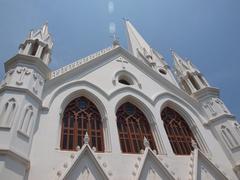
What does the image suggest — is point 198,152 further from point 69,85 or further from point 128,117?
point 69,85

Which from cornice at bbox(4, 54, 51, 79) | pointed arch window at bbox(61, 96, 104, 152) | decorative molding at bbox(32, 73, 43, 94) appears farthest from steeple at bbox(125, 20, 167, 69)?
decorative molding at bbox(32, 73, 43, 94)

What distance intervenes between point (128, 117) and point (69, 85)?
3.70 metres

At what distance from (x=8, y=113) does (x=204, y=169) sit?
29.1 feet

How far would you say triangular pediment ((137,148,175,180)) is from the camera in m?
8.86

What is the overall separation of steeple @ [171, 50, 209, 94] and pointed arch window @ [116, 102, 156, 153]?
4759mm

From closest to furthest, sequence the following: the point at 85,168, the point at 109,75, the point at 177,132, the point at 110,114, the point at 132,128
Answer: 1. the point at 85,168
2. the point at 110,114
3. the point at 132,128
4. the point at 177,132
5. the point at 109,75

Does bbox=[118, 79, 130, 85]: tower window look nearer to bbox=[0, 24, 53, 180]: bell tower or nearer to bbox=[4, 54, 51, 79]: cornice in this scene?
bbox=[0, 24, 53, 180]: bell tower

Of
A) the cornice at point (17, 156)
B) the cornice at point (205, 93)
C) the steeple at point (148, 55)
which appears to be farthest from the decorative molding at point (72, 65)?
the cornice at point (205, 93)

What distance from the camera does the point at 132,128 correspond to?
11.3 metres

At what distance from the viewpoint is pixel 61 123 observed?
10141 millimetres

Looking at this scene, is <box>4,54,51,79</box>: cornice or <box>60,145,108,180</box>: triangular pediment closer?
<box>60,145,108,180</box>: triangular pediment

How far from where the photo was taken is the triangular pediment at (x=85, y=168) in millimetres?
8000

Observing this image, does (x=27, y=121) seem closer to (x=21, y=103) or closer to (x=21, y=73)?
(x=21, y=103)

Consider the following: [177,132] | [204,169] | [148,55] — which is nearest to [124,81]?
[177,132]
